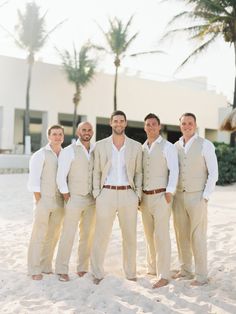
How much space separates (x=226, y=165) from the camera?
17656mm

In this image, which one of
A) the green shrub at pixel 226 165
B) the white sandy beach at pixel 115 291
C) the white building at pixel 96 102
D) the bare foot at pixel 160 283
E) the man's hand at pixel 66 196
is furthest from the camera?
the white building at pixel 96 102

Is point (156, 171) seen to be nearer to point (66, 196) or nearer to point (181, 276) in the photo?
point (66, 196)

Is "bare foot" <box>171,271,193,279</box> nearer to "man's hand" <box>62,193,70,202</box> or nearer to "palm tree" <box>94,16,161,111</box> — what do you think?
"man's hand" <box>62,193,70,202</box>

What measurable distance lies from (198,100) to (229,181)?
1412 centimetres

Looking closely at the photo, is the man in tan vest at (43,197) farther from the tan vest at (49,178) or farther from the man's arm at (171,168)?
the man's arm at (171,168)

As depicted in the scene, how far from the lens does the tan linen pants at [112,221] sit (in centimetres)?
543

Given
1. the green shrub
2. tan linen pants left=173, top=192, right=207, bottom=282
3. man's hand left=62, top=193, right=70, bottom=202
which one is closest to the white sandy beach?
tan linen pants left=173, top=192, right=207, bottom=282

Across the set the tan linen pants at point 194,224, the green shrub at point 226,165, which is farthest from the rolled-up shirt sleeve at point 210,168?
the green shrub at point 226,165

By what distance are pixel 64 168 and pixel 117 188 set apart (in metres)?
0.66

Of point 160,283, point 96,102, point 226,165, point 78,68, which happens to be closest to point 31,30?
point 78,68

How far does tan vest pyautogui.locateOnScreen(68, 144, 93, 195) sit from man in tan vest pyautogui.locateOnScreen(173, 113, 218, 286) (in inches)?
41.4

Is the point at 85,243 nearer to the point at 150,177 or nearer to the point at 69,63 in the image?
the point at 150,177

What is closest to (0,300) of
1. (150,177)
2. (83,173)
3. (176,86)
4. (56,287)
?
(56,287)

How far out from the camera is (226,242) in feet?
25.2
